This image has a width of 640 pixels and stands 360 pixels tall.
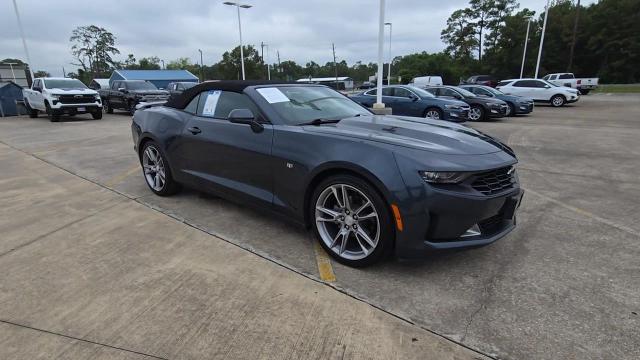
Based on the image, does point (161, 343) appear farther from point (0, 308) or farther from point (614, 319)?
point (614, 319)

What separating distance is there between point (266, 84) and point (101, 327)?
2.68m

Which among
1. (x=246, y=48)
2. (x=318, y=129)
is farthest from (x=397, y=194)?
(x=246, y=48)

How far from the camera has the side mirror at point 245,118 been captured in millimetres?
3562

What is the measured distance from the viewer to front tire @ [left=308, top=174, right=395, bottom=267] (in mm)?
2906

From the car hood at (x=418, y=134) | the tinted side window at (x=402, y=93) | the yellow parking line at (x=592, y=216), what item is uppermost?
the car hood at (x=418, y=134)

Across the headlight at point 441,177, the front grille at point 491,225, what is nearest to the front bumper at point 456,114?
the front grille at point 491,225

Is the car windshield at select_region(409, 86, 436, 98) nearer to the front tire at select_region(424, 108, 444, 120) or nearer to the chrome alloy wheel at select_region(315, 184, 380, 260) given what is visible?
the front tire at select_region(424, 108, 444, 120)

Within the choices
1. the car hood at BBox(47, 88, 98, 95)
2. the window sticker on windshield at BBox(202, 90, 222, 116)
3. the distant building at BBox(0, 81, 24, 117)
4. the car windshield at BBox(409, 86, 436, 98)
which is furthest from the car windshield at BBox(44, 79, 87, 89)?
the window sticker on windshield at BBox(202, 90, 222, 116)

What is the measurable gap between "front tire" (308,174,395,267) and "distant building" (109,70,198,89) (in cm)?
4200

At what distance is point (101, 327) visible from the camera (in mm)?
2428

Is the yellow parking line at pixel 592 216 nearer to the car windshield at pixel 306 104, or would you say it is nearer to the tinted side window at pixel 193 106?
the car windshield at pixel 306 104

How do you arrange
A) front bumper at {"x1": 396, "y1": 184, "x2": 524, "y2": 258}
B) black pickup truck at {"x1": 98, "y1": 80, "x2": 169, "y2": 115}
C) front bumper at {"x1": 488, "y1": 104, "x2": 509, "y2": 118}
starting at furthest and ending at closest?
black pickup truck at {"x1": 98, "y1": 80, "x2": 169, "y2": 115} < front bumper at {"x1": 488, "y1": 104, "x2": 509, "y2": 118} < front bumper at {"x1": 396, "y1": 184, "x2": 524, "y2": 258}

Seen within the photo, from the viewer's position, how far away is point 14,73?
92.3ft

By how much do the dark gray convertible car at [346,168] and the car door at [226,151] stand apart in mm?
13
